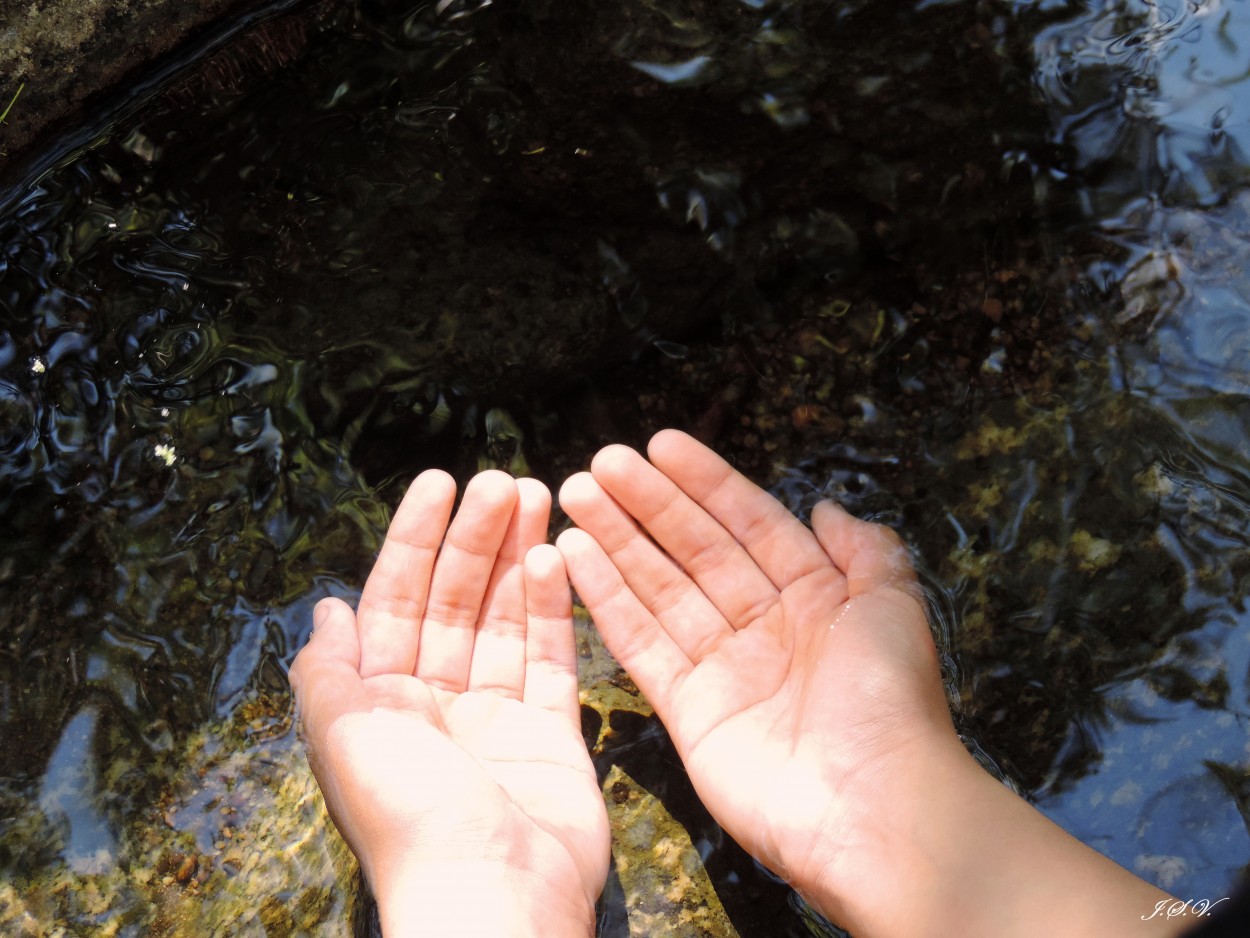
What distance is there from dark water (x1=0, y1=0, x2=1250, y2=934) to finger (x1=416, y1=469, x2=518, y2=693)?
1.35 ft

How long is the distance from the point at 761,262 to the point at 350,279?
1.36 meters

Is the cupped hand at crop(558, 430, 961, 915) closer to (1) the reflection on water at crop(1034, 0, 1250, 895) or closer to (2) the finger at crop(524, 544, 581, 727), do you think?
(2) the finger at crop(524, 544, 581, 727)

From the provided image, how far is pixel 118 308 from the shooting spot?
2.82m

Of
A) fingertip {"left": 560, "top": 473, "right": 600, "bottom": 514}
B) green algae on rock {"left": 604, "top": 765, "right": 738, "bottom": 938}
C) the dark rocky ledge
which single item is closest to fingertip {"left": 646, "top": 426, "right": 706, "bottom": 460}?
fingertip {"left": 560, "top": 473, "right": 600, "bottom": 514}

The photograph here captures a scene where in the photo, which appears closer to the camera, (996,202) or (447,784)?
(447,784)

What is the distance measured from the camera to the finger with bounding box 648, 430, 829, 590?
8.84 feet

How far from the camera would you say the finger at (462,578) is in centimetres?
265

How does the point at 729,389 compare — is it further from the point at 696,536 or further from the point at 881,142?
the point at 881,142

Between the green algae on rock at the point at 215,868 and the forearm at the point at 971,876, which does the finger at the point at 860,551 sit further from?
the green algae on rock at the point at 215,868

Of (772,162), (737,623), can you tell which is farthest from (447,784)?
(772,162)

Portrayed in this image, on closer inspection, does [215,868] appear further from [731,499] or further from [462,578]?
[731,499]

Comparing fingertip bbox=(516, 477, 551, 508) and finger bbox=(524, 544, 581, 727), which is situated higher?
fingertip bbox=(516, 477, 551, 508)

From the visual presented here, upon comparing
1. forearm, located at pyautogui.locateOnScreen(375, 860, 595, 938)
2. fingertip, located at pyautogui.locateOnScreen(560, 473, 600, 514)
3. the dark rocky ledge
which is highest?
the dark rocky ledge

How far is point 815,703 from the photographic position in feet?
7.90
